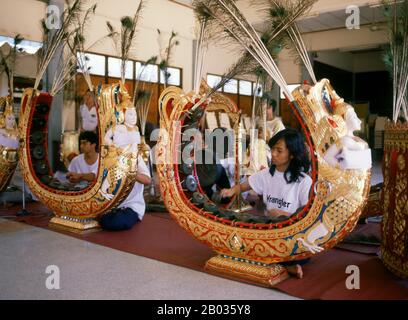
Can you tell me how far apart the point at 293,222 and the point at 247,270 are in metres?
0.43

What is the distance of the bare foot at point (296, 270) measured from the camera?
2561 millimetres

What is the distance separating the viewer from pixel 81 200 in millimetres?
3660

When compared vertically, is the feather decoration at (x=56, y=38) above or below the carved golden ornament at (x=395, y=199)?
above

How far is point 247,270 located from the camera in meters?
2.54

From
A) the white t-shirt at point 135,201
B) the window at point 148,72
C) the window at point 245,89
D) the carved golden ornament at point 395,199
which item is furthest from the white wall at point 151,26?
the carved golden ornament at point 395,199

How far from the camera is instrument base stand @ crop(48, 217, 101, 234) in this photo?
3.72m

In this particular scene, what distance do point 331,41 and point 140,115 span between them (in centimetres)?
656

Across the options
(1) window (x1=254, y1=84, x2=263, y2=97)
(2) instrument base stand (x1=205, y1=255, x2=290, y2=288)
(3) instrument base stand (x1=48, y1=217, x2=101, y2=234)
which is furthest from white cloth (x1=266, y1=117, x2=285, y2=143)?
(2) instrument base stand (x1=205, y1=255, x2=290, y2=288)

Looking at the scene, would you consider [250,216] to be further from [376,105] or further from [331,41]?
[376,105]

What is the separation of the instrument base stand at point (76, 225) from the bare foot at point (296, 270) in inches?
74.9

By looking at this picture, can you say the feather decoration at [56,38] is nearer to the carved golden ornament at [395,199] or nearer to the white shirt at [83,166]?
the white shirt at [83,166]

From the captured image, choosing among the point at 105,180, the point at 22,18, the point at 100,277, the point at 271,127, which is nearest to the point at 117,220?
the point at 105,180

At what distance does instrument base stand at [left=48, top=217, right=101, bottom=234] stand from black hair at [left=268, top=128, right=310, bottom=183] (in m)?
1.90
